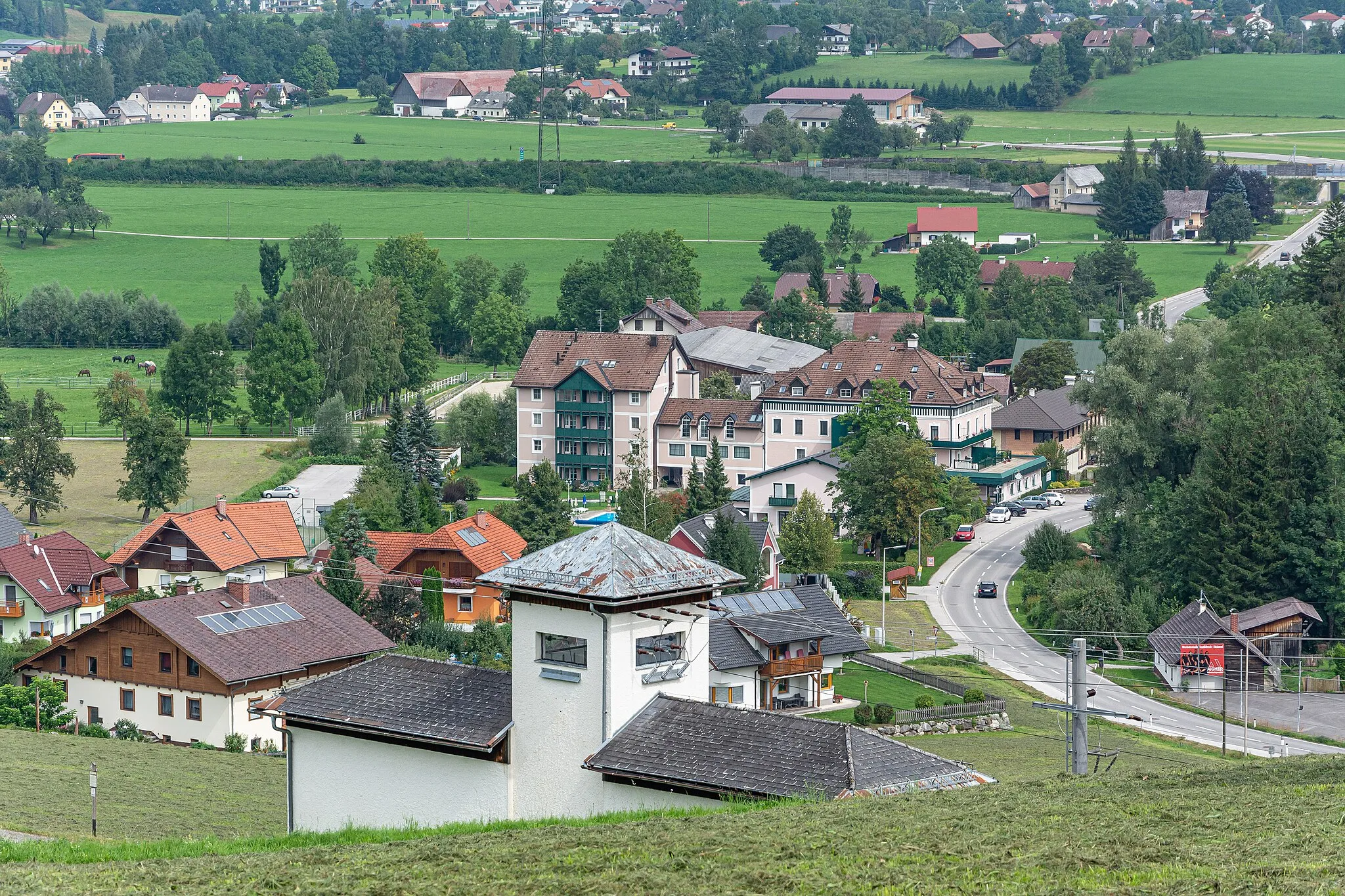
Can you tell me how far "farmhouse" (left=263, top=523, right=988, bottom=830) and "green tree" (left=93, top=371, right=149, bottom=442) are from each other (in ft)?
225

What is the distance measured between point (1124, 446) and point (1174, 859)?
55168mm

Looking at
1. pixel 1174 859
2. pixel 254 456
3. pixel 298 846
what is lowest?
pixel 254 456

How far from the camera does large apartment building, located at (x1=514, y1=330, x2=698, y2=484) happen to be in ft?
297

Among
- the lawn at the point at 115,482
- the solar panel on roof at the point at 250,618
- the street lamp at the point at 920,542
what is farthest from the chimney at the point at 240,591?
the street lamp at the point at 920,542

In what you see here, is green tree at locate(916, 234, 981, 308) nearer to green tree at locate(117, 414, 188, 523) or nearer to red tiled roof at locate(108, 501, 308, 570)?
green tree at locate(117, 414, 188, 523)

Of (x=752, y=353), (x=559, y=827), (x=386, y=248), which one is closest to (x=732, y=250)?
(x=386, y=248)

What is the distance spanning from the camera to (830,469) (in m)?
79.8

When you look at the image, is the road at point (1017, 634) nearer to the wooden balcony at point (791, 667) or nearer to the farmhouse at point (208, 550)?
the wooden balcony at point (791, 667)

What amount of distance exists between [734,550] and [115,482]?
3284cm

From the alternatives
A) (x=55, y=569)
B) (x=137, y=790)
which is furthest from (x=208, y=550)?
(x=137, y=790)

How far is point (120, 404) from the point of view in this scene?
92188mm

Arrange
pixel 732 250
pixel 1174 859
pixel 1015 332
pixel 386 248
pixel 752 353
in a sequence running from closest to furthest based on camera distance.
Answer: pixel 1174 859, pixel 752 353, pixel 1015 332, pixel 386 248, pixel 732 250

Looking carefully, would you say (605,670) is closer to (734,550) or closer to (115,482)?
(734,550)

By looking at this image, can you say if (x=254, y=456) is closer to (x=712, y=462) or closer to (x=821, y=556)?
(x=712, y=462)
